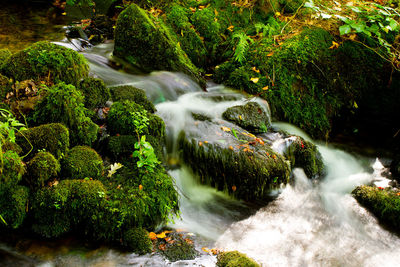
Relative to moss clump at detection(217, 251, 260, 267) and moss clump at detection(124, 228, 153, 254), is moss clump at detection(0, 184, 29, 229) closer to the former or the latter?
moss clump at detection(124, 228, 153, 254)

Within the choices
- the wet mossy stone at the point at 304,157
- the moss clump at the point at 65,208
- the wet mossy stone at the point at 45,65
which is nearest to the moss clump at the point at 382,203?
the wet mossy stone at the point at 304,157

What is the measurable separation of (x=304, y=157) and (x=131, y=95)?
3.28 metres

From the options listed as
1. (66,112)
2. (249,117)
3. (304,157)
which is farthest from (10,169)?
(304,157)

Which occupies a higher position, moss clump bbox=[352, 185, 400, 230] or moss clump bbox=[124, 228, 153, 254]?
moss clump bbox=[124, 228, 153, 254]

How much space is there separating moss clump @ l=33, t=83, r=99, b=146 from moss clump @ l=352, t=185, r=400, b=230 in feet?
14.8

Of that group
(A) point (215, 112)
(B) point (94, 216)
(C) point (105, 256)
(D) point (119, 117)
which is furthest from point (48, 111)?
(A) point (215, 112)

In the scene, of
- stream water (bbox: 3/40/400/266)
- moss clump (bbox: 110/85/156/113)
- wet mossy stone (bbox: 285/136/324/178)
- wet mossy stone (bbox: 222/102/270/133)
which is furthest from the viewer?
wet mossy stone (bbox: 222/102/270/133)

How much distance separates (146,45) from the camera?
22.0ft

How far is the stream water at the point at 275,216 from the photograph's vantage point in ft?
13.4

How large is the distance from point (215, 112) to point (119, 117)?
227cm

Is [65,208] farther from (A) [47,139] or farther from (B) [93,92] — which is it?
(B) [93,92]

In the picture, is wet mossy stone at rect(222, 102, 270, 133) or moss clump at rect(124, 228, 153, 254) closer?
moss clump at rect(124, 228, 153, 254)

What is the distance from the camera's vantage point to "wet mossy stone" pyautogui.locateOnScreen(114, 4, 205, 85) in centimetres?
658

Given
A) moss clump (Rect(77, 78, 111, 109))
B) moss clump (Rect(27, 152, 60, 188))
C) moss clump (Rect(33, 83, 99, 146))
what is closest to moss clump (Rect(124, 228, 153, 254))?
moss clump (Rect(27, 152, 60, 188))
